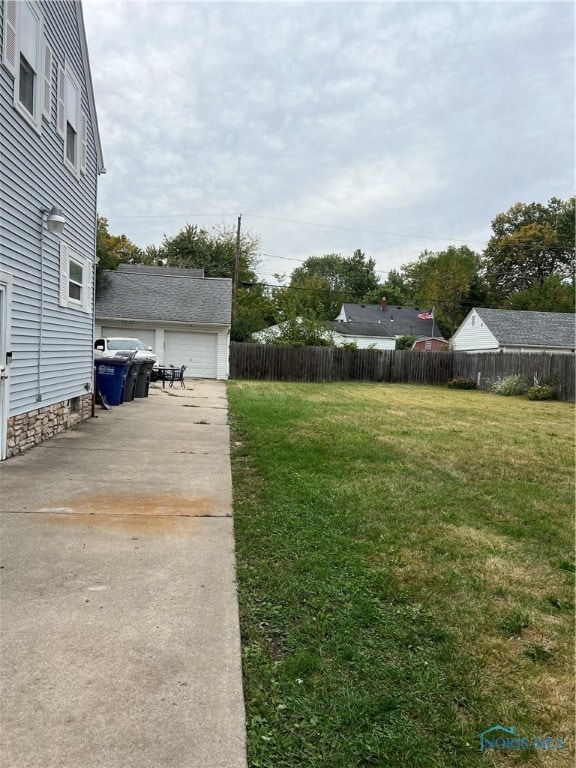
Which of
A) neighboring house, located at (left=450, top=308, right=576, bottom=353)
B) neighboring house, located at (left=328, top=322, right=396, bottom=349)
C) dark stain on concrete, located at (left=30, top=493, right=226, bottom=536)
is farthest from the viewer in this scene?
neighboring house, located at (left=328, top=322, right=396, bottom=349)

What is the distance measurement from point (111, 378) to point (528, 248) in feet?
151

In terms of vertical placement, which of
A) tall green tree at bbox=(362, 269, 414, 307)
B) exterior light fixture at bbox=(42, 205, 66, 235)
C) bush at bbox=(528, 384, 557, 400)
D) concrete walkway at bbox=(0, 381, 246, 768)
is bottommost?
concrete walkway at bbox=(0, 381, 246, 768)

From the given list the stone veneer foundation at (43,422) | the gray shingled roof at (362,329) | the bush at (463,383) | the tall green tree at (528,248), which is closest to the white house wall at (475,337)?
the bush at (463,383)

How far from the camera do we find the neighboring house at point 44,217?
6043 mm

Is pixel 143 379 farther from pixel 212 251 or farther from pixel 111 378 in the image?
pixel 212 251

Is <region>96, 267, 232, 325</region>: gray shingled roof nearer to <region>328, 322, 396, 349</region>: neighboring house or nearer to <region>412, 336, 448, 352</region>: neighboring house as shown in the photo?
<region>328, 322, 396, 349</region>: neighboring house

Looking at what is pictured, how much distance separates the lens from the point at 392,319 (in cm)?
4650

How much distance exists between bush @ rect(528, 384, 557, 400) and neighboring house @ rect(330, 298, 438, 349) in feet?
78.8

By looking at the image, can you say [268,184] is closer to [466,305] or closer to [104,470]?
[104,470]

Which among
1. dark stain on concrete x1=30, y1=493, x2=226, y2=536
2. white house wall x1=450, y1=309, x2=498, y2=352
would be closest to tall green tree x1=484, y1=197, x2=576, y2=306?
white house wall x1=450, y1=309, x2=498, y2=352

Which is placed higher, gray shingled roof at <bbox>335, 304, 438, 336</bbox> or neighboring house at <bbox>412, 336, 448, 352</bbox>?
gray shingled roof at <bbox>335, 304, 438, 336</bbox>

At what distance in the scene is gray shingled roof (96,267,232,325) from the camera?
21531 mm

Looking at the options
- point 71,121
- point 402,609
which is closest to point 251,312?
point 71,121

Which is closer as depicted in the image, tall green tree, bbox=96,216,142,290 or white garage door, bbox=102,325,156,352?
white garage door, bbox=102,325,156,352
